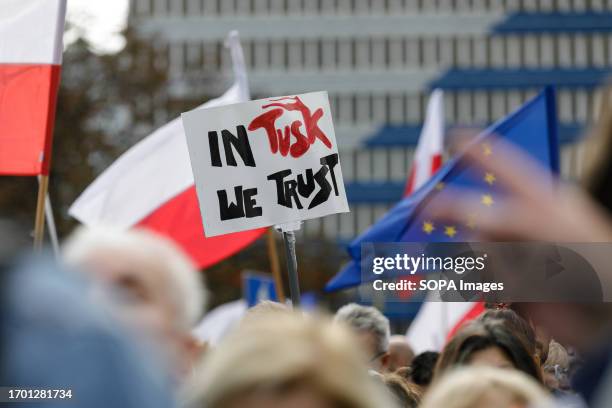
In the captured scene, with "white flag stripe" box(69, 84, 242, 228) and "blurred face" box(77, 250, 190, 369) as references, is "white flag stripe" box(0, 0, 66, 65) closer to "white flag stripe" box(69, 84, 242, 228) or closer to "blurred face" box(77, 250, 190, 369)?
"white flag stripe" box(69, 84, 242, 228)

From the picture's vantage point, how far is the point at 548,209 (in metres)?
1.93

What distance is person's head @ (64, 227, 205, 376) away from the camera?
6.45 feet

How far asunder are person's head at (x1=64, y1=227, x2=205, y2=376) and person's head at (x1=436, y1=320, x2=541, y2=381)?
2.06 m

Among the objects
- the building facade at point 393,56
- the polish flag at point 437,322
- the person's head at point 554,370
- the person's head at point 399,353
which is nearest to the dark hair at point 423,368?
the person's head at point 399,353

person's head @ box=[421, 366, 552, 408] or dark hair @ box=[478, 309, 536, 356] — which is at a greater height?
person's head @ box=[421, 366, 552, 408]

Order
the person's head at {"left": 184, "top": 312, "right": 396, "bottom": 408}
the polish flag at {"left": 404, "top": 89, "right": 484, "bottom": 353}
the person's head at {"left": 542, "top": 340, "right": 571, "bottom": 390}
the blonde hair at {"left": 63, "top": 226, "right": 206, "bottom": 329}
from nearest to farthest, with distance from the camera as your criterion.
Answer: the person's head at {"left": 184, "top": 312, "right": 396, "bottom": 408}, the blonde hair at {"left": 63, "top": 226, "right": 206, "bottom": 329}, the person's head at {"left": 542, "top": 340, "right": 571, "bottom": 390}, the polish flag at {"left": 404, "top": 89, "right": 484, "bottom": 353}

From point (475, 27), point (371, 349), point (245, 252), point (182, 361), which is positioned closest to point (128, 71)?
point (245, 252)

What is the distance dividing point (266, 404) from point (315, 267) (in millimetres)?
49495

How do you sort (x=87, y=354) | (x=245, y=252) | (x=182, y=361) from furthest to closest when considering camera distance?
1. (x=245, y=252)
2. (x=182, y=361)
3. (x=87, y=354)

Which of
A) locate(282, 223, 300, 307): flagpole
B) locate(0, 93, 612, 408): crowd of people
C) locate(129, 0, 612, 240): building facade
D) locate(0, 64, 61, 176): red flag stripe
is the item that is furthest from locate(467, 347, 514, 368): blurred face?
locate(129, 0, 612, 240): building facade

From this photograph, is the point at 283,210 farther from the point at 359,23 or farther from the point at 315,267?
the point at 359,23

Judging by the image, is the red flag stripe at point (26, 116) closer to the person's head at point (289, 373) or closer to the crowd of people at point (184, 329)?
the crowd of people at point (184, 329)

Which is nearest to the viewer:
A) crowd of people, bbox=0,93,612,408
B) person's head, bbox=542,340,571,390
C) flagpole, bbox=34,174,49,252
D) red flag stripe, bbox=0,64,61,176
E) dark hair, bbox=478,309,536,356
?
crowd of people, bbox=0,93,612,408

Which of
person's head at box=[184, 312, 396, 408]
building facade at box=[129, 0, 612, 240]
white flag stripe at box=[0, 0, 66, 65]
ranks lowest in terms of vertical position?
person's head at box=[184, 312, 396, 408]
